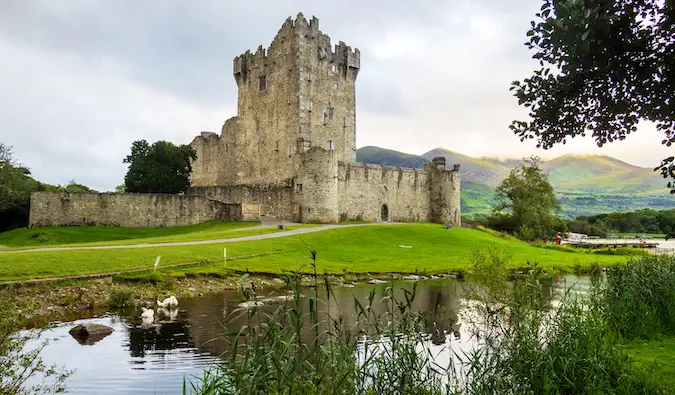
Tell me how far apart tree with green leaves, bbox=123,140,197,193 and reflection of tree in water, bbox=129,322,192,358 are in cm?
3822

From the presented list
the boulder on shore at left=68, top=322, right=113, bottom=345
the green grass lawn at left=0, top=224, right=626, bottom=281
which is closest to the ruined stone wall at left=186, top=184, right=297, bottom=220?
the green grass lawn at left=0, top=224, right=626, bottom=281

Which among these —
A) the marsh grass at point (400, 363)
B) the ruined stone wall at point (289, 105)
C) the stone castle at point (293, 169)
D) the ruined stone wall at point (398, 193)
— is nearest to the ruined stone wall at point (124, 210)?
the stone castle at point (293, 169)

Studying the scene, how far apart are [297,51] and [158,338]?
41.1 metres

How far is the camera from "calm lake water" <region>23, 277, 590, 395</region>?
9.91 m

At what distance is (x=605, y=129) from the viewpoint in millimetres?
9117

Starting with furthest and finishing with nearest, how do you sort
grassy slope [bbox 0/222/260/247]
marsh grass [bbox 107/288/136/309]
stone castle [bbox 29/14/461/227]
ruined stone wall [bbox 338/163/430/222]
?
ruined stone wall [bbox 338/163/430/222] → stone castle [bbox 29/14/461/227] → grassy slope [bbox 0/222/260/247] → marsh grass [bbox 107/288/136/309]

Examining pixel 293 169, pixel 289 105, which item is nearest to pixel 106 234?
pixel 293 169

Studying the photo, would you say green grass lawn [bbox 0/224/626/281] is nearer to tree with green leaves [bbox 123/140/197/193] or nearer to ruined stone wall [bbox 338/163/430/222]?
ruined stone wall [bbox 338/163/430/222]

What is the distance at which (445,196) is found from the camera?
5497 cm

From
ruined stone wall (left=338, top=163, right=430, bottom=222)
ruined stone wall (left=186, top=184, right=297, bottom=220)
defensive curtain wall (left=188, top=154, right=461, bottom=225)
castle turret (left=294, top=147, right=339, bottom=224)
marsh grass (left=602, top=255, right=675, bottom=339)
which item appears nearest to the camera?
marsh grass (left=602, top=255, right=675, bottom=339)

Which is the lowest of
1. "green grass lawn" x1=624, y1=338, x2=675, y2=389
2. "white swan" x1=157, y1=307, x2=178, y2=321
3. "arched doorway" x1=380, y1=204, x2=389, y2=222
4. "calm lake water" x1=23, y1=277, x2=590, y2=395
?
"white swan" x1=157, y1=307, x2=178, y2=321

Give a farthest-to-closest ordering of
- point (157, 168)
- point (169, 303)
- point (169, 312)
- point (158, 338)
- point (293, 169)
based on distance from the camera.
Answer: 1. point (157, 168)
2. point (293, 169)
3. point (169, 303)
4. point (169, 312)
5. point (158, 338)

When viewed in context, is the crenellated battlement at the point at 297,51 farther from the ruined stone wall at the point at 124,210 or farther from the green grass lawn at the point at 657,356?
the green grass lawn at the point at 657,356

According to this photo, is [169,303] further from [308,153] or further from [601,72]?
[308,153]
